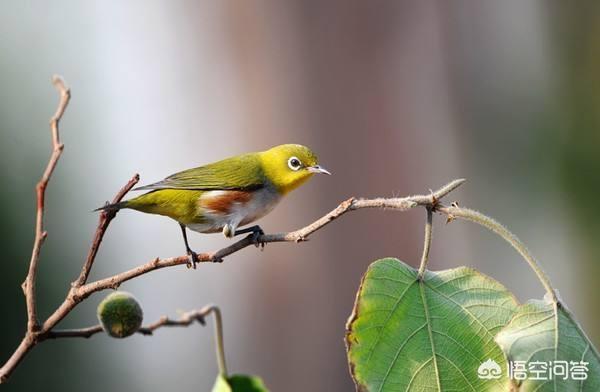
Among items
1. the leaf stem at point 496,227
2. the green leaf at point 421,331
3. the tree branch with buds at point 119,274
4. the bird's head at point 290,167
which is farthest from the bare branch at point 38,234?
the bird's head at point 290,167

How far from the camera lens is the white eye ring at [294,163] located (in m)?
3.48

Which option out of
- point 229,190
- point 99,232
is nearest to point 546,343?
point 99,232

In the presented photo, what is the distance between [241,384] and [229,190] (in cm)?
171

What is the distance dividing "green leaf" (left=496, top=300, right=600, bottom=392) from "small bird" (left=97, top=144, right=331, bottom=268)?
124 centimetres

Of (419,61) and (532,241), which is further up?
(419,61)

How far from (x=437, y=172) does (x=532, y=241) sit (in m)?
3.28

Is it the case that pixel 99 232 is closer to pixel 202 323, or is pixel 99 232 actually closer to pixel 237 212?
pixel 202 323

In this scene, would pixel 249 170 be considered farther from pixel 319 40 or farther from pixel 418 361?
pixel 319 40

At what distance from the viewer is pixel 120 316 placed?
6.62ft

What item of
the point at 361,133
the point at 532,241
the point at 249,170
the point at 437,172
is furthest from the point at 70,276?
the point at 532,241

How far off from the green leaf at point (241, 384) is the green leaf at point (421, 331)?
0.26 metres

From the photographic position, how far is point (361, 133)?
8.99 metres

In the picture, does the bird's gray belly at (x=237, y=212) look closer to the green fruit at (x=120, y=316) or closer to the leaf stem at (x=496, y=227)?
the green fruit at (x=120, y=316)

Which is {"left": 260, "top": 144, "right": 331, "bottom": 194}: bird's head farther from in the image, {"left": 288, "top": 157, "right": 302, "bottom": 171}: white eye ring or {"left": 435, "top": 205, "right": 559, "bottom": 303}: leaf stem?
{"left": 435, "top": 205, "right": 559, "bottom": 303}: leaf stem
